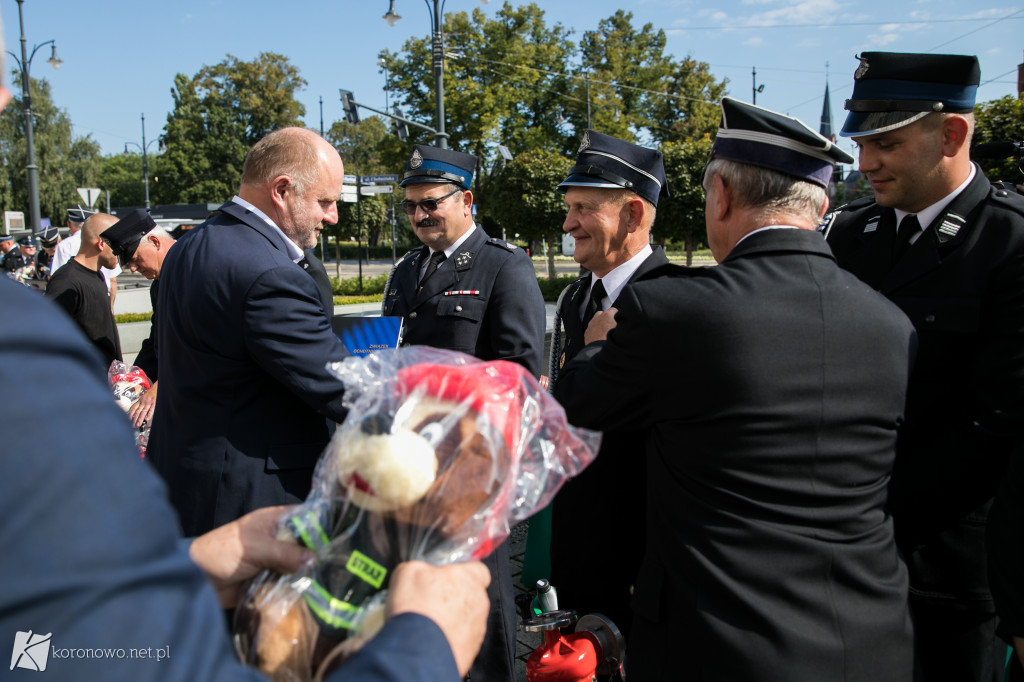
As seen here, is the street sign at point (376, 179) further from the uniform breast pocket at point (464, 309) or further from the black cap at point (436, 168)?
the uniform breast pocket at point (464, 309)

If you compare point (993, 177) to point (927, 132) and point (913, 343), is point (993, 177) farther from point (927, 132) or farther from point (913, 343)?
point (913, 343)

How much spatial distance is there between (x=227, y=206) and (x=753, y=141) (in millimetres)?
1821

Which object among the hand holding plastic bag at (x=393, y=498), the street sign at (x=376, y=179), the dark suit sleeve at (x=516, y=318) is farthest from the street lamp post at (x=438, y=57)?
the hand holding plastic bag at (x=393, y=498)

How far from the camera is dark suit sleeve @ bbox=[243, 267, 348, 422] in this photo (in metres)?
2.10

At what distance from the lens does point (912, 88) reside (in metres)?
2.15

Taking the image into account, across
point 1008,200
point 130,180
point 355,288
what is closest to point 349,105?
point 355,288

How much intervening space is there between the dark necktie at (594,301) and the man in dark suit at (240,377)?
1056 millimetres

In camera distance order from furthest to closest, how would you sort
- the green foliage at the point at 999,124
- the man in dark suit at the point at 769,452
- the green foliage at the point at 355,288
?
the green foliage at the point at 355,288, the green foliage at the point at 999,124, the man in dark suit at the point at 769,452

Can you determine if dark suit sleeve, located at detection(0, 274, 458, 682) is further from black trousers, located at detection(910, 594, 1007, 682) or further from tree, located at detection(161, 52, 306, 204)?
tree, located at detection(161, 52, 306, 204)

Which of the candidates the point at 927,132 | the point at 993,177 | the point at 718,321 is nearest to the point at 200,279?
the point at 718,321

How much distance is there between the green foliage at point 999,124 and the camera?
7.94m

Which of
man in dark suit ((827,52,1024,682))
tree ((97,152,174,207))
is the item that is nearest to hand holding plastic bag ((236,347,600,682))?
man in dark suit ((827,52,1024,682))

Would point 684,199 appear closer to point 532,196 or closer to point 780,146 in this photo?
point 532,196

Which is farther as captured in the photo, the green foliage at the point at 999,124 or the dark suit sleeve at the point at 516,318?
the green foliage at the point at 999,124
